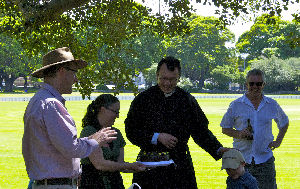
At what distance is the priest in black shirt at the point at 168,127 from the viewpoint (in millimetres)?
4570

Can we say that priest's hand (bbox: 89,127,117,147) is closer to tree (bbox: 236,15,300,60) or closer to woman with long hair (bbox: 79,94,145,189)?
woman with long hair (bbox: 79,94,145,189)

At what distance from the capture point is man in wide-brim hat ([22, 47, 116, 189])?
337 cm

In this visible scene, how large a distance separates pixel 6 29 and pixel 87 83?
5.97 ft

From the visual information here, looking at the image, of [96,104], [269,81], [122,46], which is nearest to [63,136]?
[96,104]

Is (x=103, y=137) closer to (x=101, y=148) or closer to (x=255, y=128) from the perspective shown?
(x=101, y=148)

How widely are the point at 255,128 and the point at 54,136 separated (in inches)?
121

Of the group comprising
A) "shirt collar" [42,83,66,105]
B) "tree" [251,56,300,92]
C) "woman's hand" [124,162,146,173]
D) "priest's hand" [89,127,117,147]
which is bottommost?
"tree" [251,56,300,92]

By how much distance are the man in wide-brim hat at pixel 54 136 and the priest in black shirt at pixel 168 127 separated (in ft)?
3.44

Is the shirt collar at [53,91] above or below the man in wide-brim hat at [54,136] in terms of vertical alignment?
above

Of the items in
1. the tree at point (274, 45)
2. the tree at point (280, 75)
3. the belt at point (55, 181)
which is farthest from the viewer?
the tree at point (274, 45)

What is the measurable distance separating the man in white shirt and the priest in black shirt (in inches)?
37.0

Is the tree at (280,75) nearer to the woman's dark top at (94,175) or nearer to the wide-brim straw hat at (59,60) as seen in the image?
the woman's dark top at (94,175)

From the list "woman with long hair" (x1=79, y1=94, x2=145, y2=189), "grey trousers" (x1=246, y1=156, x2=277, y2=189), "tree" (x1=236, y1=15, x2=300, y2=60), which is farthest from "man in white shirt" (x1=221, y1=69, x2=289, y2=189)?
"tree" (x1=236, y1=15, x2=300, y2=60)

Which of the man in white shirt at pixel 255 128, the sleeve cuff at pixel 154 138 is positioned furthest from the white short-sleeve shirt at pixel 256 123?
the sleeve cuff at pixel 154 138
